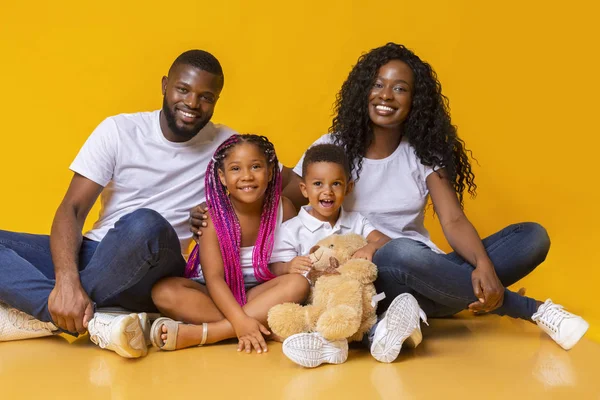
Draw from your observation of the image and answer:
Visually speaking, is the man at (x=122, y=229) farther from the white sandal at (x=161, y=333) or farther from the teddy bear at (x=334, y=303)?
the teddy bear at (x=334, y=303)

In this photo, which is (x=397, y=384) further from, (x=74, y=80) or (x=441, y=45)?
(x=74, y=80)

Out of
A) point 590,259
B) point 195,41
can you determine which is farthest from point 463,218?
point 195,41

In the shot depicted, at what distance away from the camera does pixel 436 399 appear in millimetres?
2303

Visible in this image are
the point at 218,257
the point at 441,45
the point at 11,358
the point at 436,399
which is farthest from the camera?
the point at 441,45

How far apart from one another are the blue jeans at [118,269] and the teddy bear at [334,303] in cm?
43

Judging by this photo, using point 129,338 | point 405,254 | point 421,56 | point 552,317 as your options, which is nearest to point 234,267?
point 129,338

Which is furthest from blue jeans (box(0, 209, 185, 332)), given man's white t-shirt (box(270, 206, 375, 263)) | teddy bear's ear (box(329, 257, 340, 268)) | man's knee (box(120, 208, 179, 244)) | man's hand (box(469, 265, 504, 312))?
man's hand (box(469, 265, 504, 312))

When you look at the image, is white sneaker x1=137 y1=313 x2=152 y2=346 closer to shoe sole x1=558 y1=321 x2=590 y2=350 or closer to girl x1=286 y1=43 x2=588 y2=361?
girl x1=286 y1=43 x2=588 y2=361

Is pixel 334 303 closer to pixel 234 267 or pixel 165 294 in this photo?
pixel 234 267

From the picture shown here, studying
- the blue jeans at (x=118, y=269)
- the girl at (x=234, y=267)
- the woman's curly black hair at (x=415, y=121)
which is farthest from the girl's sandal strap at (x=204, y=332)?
the woman's curly black hair at (x=415, y=121)

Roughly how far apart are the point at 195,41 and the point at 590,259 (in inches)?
91.3

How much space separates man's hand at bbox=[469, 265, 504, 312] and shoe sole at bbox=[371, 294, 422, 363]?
29 cm

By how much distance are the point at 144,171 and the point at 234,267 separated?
0.51 metres

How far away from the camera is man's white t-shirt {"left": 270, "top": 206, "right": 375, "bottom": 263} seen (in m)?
3.04
